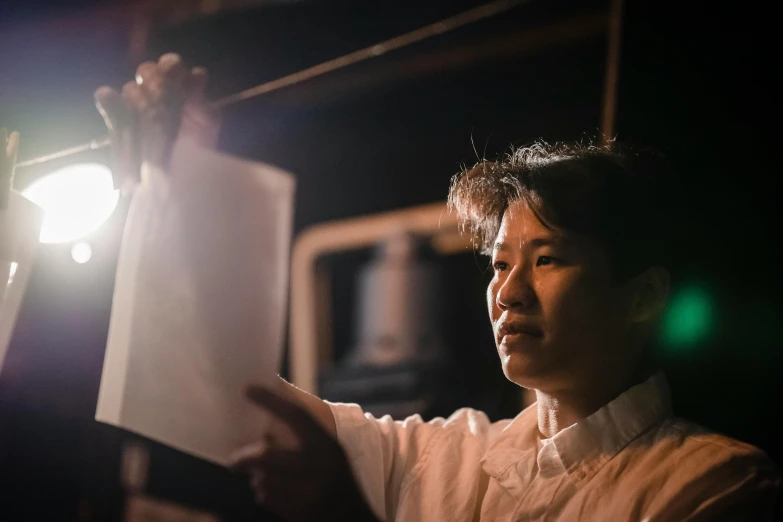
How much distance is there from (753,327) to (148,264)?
1.13 meters

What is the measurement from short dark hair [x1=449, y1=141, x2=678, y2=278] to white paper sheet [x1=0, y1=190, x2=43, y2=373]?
0.87m

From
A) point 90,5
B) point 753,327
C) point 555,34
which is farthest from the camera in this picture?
point 90,5

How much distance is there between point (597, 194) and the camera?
4.11 feet

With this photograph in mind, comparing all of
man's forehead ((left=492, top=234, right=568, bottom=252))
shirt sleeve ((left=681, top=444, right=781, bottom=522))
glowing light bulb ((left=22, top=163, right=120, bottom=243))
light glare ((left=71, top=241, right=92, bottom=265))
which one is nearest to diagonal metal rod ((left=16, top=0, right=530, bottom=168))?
glowing light bulb ((left=22, top=163, right=120, bottom=243))

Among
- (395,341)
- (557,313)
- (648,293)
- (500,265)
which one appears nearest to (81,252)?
(395,341)

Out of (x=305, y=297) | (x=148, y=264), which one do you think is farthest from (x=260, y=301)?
(x=305, y=297)

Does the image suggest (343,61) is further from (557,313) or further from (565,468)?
(565,468)

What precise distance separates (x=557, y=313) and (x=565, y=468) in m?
0.25

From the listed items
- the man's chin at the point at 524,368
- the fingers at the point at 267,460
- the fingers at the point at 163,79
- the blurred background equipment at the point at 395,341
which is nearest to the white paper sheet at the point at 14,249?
the fingers at the point at 163,79

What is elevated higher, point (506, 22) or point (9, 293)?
point (506, 22)

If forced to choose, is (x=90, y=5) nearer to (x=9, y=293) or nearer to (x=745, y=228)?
(x=9, y=293)

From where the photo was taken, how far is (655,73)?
1.50m

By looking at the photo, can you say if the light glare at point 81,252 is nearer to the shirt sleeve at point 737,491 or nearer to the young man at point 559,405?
the young man at point 559,405

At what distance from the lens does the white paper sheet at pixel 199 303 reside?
3.96 ft
